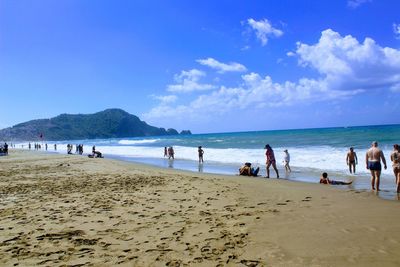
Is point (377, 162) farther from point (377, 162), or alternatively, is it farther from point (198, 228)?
point (198, 228)

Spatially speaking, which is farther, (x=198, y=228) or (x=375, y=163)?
(x=375, y=163)

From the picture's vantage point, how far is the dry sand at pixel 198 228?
213 inches

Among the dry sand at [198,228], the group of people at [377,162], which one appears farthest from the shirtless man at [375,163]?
the dry sand at [198,228]

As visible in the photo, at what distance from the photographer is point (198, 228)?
7.07 metres

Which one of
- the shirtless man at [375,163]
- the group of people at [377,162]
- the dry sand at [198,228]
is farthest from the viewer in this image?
the shirtless man at [375,163]

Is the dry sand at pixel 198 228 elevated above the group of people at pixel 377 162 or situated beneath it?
situated beneath

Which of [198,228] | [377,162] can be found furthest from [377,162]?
[198,228]

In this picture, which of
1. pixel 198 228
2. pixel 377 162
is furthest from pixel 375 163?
pixel 198 228

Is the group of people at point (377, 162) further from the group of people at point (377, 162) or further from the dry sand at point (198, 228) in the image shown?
the dry sand at point (198, 228)

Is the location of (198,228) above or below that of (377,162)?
below

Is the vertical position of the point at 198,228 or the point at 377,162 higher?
the point at 377,162

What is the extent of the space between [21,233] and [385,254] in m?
6.37


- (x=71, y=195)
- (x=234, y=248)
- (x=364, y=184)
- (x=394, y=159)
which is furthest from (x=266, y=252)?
(x=364, y=184)

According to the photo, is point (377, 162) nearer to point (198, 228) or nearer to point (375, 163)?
point (375, 163)
